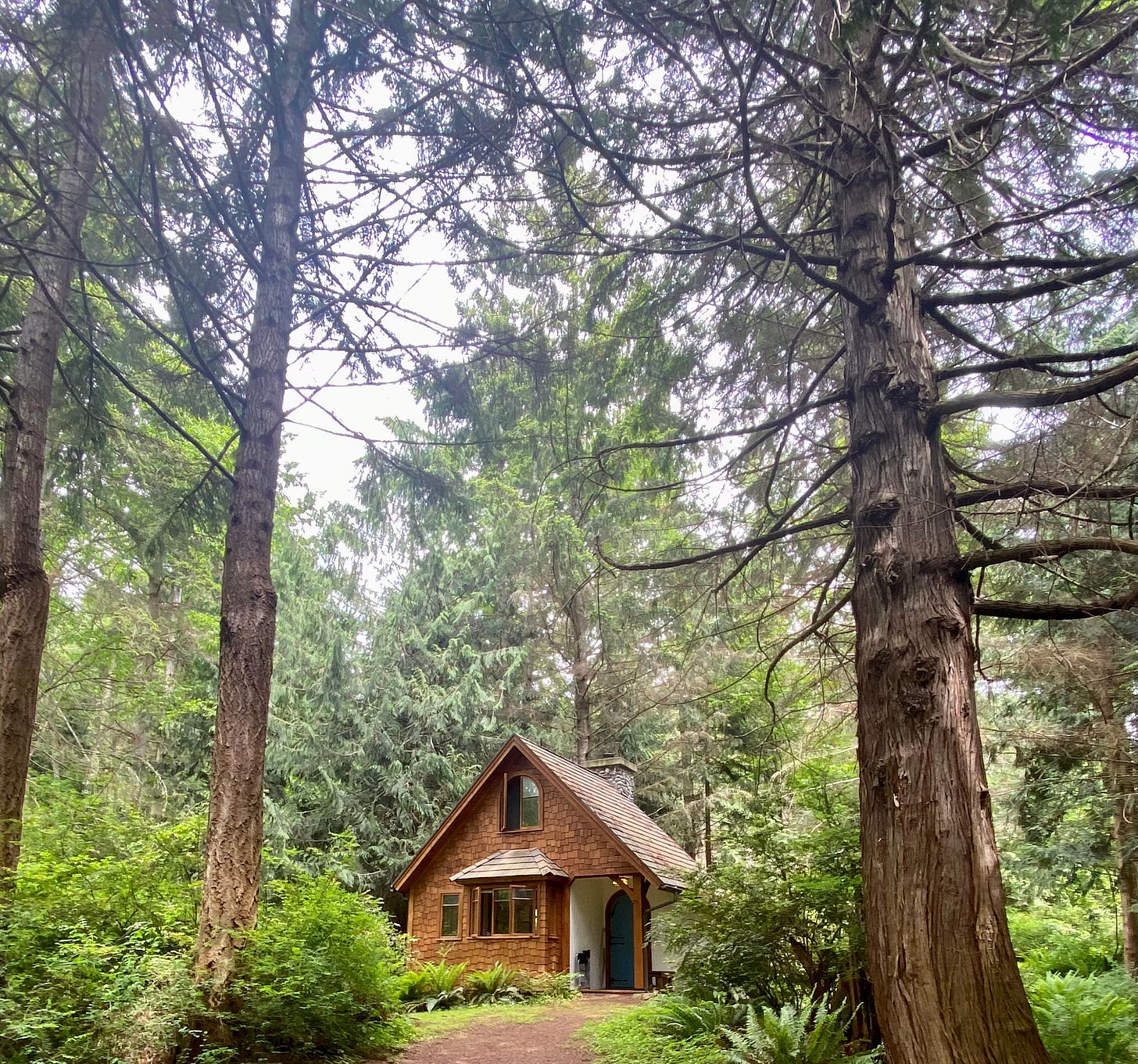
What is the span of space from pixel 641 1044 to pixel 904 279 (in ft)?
24.5

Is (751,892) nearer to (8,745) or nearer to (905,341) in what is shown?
(905,341)

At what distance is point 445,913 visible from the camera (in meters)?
17.2

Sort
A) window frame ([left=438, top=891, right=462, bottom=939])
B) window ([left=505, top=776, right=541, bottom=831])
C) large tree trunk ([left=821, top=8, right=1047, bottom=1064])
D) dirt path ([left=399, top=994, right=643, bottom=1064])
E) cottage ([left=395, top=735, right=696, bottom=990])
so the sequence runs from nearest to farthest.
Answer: large tree trunk ([left=821, top=8, right=1047, bottom=1064]) → dirt path ([left=399, top=994, right=643, bottom=1064]) → cottage ([left=395, top=735, right=696, bottom=990]) → window frame ([left=438, top=891, right=462, bottom=939]) → window ([left=505, top=776, right=541, bottom=831])

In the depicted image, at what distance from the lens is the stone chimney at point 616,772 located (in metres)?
19.7

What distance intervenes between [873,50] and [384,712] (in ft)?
64.6

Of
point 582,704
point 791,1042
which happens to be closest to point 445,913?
point 582,704

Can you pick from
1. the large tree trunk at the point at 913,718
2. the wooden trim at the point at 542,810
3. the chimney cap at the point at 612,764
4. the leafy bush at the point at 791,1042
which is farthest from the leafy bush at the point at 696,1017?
the chimney cap at the point at 612,764

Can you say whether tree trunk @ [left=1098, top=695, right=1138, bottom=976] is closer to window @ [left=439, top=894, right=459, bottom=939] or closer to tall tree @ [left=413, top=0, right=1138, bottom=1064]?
tall tree @ [left=413, top=0, right=1138, bottom=1064]

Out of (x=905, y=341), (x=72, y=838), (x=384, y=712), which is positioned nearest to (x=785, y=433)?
(x=905, y=341)

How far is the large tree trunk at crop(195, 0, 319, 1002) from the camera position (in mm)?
6145

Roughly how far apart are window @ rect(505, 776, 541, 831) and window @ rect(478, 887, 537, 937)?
4.30ft

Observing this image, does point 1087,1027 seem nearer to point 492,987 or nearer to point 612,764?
point 492,987

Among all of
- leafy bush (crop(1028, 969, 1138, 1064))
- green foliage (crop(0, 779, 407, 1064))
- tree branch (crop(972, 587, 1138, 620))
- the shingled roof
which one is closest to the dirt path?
green foliage (crop(0, 779, 407, 1064))

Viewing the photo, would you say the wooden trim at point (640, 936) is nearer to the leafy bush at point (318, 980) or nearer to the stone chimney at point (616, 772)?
the stone chimney at point (616, 772)
